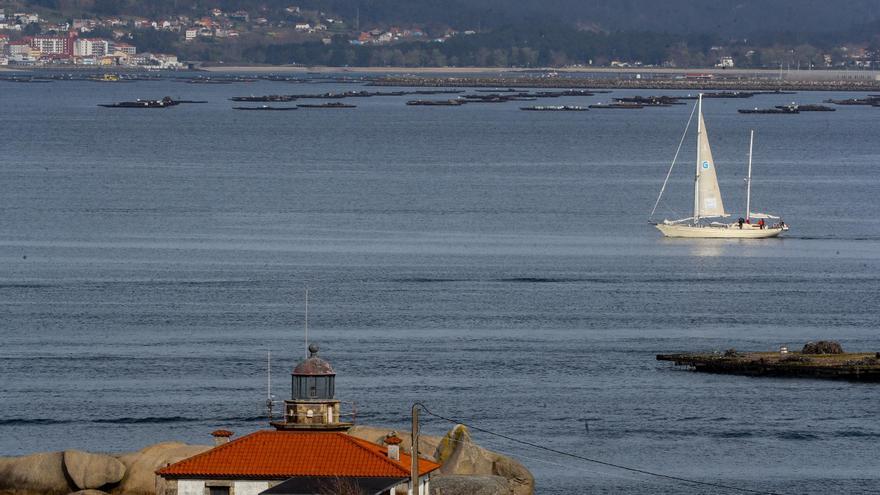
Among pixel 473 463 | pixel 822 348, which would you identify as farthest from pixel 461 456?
pixel 822 348

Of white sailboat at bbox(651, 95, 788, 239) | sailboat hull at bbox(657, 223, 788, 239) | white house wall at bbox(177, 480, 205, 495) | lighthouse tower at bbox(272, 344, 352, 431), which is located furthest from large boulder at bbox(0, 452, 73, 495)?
sailboat hull at bbox(657, 223, 788, 239)

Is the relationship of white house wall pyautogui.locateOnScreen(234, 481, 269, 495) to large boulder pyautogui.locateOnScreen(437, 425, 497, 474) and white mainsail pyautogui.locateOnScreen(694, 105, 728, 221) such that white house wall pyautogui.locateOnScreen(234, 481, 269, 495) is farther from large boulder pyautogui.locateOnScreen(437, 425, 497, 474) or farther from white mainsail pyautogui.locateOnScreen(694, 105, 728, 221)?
white mainsail pyautogui.locateOnScreen(694, 105, 728, 221)

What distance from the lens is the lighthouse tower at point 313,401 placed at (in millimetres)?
29044

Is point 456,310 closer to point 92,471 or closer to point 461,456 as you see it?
point 461,456

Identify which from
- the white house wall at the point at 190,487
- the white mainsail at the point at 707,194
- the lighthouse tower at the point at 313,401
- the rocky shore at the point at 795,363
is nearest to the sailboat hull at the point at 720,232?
the white mainsail at the point at 707,194

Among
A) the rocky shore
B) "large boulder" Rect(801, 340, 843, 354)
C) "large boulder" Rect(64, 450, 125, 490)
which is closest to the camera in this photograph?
"large boulder" Rect(64, 450, 125, 490)

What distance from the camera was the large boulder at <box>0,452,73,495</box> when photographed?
120 feet

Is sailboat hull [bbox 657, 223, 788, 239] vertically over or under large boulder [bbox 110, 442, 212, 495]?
under

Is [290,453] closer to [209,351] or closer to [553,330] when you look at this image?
[209,351]

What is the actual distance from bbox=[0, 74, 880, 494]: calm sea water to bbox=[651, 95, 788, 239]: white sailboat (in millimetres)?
1380

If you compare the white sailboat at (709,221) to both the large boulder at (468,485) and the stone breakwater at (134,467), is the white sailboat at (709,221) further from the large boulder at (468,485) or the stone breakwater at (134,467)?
the large boulder at (468,485)

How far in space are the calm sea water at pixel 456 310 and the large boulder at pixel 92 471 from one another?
27.4 ft

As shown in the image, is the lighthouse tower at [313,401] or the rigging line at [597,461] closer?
the lighthouse tower at [313,401]

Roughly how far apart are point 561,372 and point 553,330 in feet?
25.0
